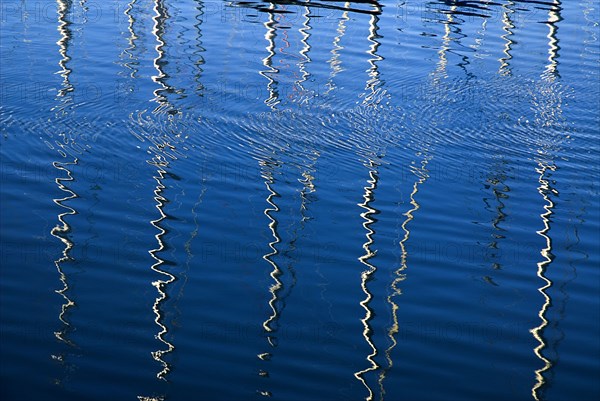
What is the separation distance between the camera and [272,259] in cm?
852

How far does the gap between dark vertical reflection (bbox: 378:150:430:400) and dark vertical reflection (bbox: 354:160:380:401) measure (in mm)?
100

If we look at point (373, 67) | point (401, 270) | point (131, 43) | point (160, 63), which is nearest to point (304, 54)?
point (373, 67)

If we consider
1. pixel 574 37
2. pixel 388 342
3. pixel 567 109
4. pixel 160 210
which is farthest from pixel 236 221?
pixel 574 37

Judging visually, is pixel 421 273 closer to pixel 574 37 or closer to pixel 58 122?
pixel 58 122

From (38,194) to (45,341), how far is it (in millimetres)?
2925

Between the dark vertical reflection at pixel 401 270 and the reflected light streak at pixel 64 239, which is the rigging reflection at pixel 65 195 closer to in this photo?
the reflected light streak at pixel 64 239

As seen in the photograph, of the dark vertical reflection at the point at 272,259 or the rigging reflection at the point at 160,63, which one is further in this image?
the rigging reflection at the point at 160,63

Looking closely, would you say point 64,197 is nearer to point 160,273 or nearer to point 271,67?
point 160,273

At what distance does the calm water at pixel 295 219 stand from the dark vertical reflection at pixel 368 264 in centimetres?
2

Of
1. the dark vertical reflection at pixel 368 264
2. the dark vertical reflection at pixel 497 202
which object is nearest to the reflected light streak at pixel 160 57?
the dark vertical reflection at pixel 368 264

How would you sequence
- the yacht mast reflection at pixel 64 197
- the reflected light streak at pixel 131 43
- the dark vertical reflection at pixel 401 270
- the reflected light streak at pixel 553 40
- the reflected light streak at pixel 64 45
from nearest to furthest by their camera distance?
1. the dark vertical reflection at pixel 401 270
2. the yacht mast reflection at pixel 64 197
3. the reflected light streak at pixel 64 45
4. the reflected light streak at pixel 131 43
5. the reflected light streak at pixel 553 40

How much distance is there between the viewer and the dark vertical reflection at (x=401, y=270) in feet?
22.8

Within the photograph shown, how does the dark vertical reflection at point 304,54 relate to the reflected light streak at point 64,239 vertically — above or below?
above

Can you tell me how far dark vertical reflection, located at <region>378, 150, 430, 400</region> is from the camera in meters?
6.96
